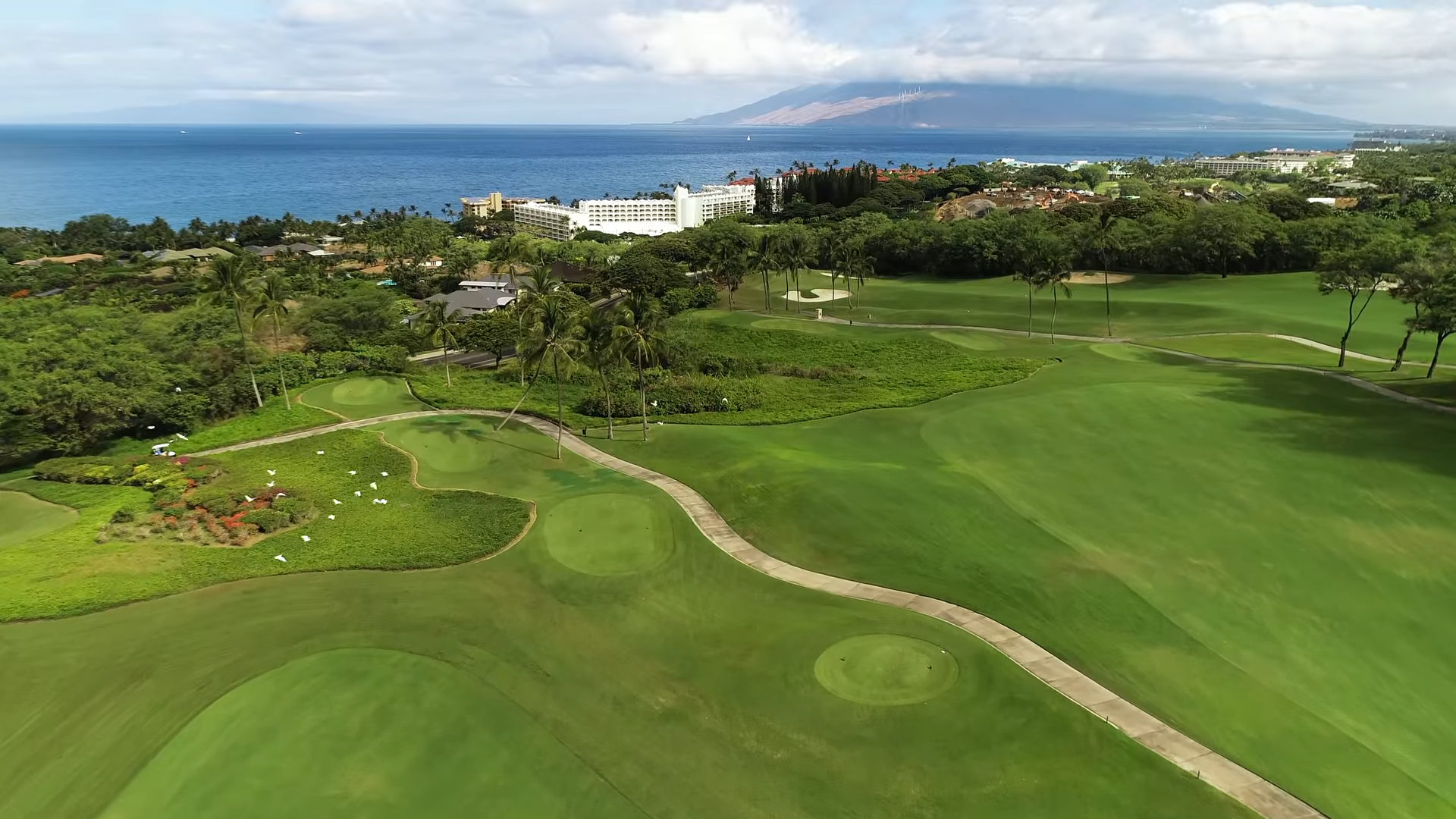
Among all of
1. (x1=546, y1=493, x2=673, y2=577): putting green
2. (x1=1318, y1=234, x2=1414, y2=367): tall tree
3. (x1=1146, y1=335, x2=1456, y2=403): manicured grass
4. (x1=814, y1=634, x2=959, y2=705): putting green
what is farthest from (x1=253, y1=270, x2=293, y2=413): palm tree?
(x1=1318, y1=234, x2=1414, y2=367): tall tree

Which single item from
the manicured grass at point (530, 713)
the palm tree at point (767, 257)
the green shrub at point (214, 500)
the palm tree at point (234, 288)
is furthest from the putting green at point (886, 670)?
the palm tree at point (767, 257)

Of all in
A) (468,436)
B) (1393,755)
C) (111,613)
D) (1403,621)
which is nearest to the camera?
(1393,755)

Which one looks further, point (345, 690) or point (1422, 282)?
point (1422, 282)

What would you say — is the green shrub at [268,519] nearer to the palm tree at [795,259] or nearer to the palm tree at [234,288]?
the palm tree at [234,288]

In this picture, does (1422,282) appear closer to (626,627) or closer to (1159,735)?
(1159,735)

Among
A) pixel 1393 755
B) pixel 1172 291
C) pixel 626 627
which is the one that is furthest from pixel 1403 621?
pixel 1172 291

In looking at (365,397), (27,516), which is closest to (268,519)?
(27,516)

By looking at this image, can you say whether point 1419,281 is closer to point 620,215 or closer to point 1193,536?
point 1193,536
